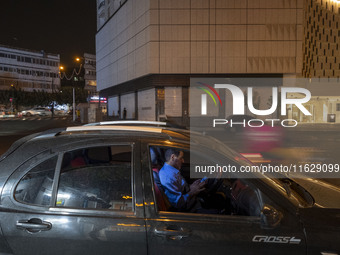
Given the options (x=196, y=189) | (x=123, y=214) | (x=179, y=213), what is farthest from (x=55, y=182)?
(x=196, y=189)

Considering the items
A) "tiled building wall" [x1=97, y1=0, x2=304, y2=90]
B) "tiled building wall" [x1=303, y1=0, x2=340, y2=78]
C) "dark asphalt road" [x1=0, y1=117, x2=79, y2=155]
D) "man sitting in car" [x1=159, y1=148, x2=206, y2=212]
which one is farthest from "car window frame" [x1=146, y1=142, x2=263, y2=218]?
"tiled building wall" [x1=303, y1=0, x2=340, y2=78]

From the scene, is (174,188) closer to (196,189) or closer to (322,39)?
(196,189)

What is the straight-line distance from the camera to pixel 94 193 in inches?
91.4

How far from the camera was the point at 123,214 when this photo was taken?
86.8 inches

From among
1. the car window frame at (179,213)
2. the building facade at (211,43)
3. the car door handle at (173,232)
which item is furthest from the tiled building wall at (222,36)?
the car door handle at (173,232)

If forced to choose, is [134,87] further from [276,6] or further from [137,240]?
[137,240]

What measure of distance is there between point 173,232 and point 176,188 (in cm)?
88

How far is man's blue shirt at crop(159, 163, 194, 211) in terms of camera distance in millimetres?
2822

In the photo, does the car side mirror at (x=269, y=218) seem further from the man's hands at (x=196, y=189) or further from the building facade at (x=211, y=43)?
the building facade at (x=211, y=43)

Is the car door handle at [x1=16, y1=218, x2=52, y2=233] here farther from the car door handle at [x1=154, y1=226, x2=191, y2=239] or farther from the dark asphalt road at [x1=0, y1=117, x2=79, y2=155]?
the dark asphalt road at [x1=0, y1=117, x2=79, y2=155]

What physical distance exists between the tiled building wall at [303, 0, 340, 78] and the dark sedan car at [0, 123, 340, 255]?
40213 mm

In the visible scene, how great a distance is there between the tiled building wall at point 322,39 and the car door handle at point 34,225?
40880mm

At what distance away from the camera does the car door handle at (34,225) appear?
217 cm

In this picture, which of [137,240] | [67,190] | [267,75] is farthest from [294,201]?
[267,75]
